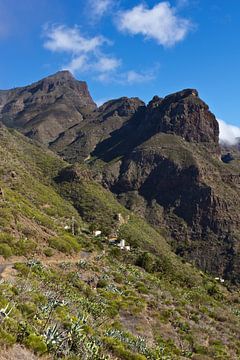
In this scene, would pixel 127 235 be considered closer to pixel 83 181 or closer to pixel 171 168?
pixel 83 181

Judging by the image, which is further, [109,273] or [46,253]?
[109,273]

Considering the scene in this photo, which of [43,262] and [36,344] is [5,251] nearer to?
[43,262]

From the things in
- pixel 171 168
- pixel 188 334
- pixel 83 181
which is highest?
pixel 171 168

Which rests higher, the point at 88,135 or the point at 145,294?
the point at 88,135

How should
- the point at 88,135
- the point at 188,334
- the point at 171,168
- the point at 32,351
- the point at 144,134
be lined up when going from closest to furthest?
the point at 32,351
the point at 188,334
the point at 171,168
the point at 144,134
the point at 88,135

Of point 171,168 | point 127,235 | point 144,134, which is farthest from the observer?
point 144,134

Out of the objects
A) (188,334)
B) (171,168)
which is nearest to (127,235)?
(188,334)

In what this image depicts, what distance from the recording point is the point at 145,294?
2656cm

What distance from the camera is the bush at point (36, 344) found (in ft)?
29.5

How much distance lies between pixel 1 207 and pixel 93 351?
2028cm

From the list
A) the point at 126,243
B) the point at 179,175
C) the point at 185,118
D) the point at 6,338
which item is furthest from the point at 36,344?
the point at 185,118

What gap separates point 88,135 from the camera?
650 feet

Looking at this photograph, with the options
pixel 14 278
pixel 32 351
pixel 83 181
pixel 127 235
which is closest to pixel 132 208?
pixel 83 181

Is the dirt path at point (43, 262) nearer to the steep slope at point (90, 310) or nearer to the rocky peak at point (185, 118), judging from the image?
the steep slope at point (90, 310)
